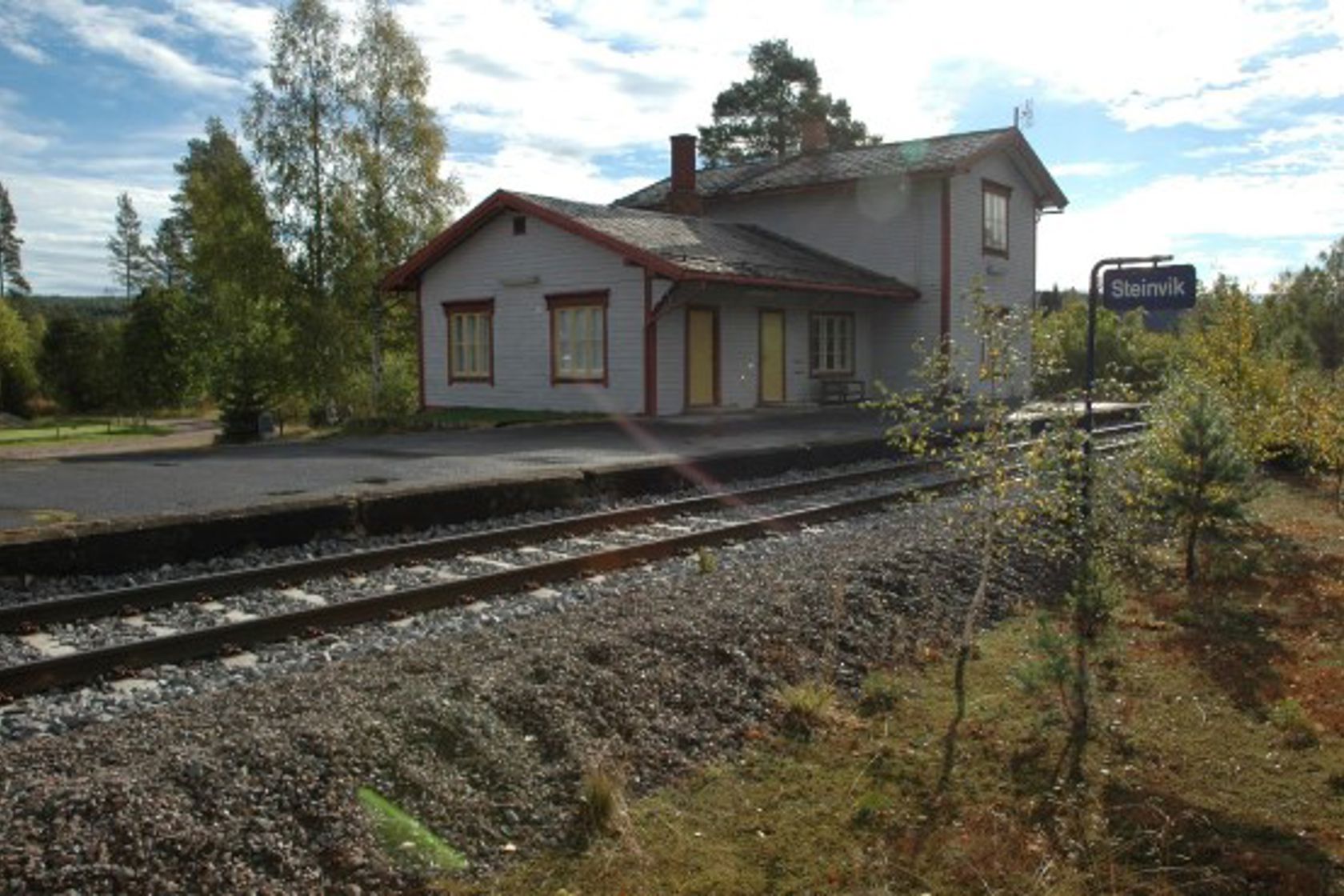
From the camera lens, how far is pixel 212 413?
51125 mm

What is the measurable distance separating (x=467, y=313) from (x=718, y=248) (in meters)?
6.36

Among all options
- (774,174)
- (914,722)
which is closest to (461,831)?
(914,722)

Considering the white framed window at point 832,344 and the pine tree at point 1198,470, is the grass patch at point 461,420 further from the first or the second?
the pine tree at point 1198,470

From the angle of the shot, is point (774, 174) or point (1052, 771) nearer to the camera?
point (1052, 771)

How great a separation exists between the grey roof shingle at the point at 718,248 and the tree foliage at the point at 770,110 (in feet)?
94.0

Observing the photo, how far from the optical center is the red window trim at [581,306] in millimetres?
21562

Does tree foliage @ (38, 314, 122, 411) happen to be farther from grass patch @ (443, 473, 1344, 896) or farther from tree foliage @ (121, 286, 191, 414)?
grass patch @ (443, 473, 1344, 896)

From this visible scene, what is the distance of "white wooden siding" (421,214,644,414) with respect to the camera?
69.4 feet

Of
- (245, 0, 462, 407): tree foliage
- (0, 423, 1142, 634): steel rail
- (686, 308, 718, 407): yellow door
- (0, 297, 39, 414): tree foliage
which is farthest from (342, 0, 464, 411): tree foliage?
(0, 297, 39, 414): tree foliage

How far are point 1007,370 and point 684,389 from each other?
14498mm

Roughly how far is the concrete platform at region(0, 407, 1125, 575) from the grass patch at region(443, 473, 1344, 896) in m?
5.35

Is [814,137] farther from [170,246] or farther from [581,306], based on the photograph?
[170,246]

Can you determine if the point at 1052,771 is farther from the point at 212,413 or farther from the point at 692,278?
the point at 212,413

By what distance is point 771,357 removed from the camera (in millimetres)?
23188
